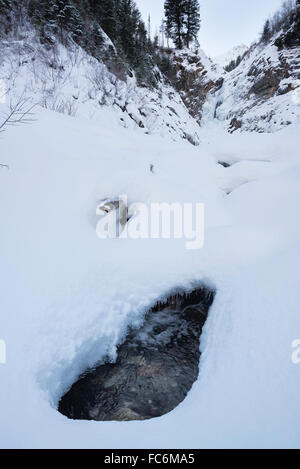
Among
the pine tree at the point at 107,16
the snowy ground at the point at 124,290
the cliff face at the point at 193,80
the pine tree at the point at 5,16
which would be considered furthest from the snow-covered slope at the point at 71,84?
the cliff face at the point at 193,80

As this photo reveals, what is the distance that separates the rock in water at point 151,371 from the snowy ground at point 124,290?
4.5 inches

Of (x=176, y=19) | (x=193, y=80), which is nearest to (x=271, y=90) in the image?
(x=193, y=80)

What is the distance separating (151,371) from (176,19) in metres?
28.0

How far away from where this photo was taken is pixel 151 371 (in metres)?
1.52

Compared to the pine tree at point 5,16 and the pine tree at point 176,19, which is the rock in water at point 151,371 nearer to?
the pine tree at point 5,16

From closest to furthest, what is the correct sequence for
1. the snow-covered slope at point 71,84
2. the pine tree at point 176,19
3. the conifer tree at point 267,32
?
1. the snow-covered slope at point 71,84
2. the conifer tree at point 267,32
3. the pine tree at point 176,19

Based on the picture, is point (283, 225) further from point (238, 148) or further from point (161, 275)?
point (238, 148)

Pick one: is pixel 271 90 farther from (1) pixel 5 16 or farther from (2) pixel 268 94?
(1) pixel 5 16

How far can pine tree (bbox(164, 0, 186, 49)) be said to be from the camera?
65.4 ft

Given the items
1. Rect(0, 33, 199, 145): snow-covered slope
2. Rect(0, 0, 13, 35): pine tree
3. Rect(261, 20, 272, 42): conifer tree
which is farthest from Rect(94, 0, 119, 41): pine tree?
Rect(261, 20, 272, 42): conifer tree

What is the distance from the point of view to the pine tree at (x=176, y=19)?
65.4 feet

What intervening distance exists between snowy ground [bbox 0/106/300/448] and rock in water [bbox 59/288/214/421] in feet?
0.37

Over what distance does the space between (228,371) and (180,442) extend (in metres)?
0.41

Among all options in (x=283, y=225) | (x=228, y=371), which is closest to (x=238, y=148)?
(x=283, y=225)
